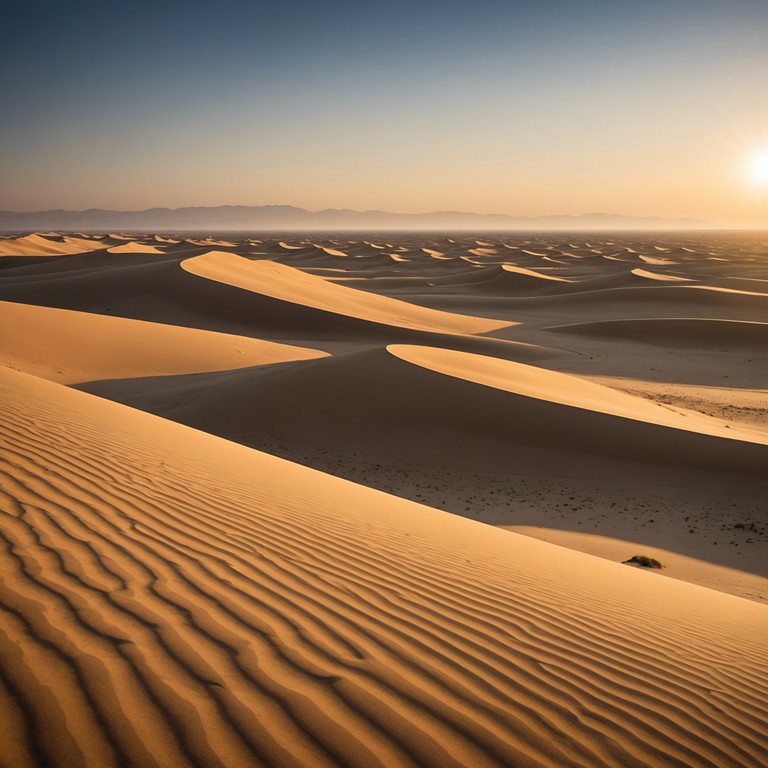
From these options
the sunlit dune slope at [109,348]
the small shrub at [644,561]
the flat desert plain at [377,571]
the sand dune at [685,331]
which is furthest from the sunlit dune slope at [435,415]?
the sand dune at [685,331]

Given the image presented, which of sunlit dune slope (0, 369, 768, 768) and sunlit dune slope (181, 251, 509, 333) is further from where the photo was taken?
sunlit dune slope (181, 251, 509, 333)

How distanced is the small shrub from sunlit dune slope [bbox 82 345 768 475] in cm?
341

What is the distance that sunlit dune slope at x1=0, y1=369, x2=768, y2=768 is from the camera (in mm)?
2146

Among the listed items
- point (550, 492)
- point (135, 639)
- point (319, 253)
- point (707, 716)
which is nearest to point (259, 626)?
point (135, 639)

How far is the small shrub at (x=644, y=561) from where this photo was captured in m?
6.98

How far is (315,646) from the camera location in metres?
2.77

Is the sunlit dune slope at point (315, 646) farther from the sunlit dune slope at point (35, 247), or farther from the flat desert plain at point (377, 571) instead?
the sunlit dune slope at point (35, 247)

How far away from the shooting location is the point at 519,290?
4531 centimetres

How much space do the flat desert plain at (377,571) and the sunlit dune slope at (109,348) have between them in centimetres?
33

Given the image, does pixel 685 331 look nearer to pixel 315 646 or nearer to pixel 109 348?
pixel 109 348

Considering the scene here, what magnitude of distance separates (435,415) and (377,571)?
8044 mm

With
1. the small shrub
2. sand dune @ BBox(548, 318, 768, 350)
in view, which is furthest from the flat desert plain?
sand dune @ BBox(548, 318, 768, 350)

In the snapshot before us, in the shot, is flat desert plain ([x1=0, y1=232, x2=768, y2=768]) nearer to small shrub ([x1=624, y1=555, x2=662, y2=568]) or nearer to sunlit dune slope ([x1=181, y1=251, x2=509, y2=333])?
small shrub ([x1=624, y1=555, x2=662, y2=568])

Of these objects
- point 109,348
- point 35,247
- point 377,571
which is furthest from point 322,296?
point 35,247
